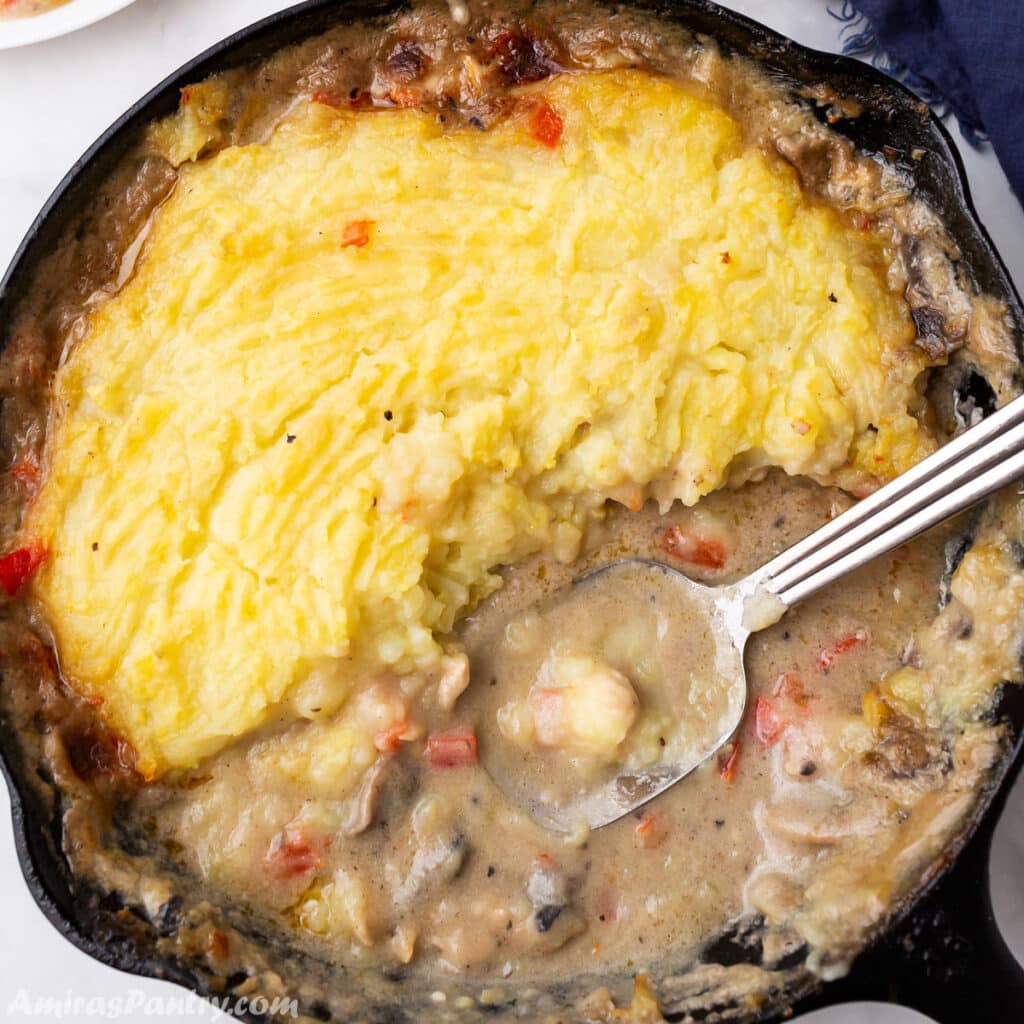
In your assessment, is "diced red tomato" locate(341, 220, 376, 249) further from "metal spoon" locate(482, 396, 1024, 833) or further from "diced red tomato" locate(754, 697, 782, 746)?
"diced red tomato" locate(754, 697, 782, 746)

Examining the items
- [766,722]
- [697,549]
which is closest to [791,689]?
[766,722]

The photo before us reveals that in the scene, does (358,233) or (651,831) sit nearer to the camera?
(358,233)

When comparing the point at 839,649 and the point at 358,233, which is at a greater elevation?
the point at 358,233

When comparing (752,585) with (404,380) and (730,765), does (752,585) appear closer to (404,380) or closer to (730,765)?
(730,765)

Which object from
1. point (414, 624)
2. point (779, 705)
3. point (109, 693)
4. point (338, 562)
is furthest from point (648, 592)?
point (109, 693)

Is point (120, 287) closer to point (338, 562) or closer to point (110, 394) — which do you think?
point (110, 394)

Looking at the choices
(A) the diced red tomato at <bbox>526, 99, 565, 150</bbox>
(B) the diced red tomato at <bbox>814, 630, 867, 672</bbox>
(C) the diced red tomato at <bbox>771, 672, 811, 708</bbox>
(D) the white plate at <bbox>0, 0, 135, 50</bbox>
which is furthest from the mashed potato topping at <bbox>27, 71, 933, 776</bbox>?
(D) the white plate at <bbox>0, 0, 135, 50</bbox>

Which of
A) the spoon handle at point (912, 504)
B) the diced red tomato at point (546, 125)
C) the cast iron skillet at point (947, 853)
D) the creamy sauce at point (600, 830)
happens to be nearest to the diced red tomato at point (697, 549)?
the creamy sauce at point (600, 830)
